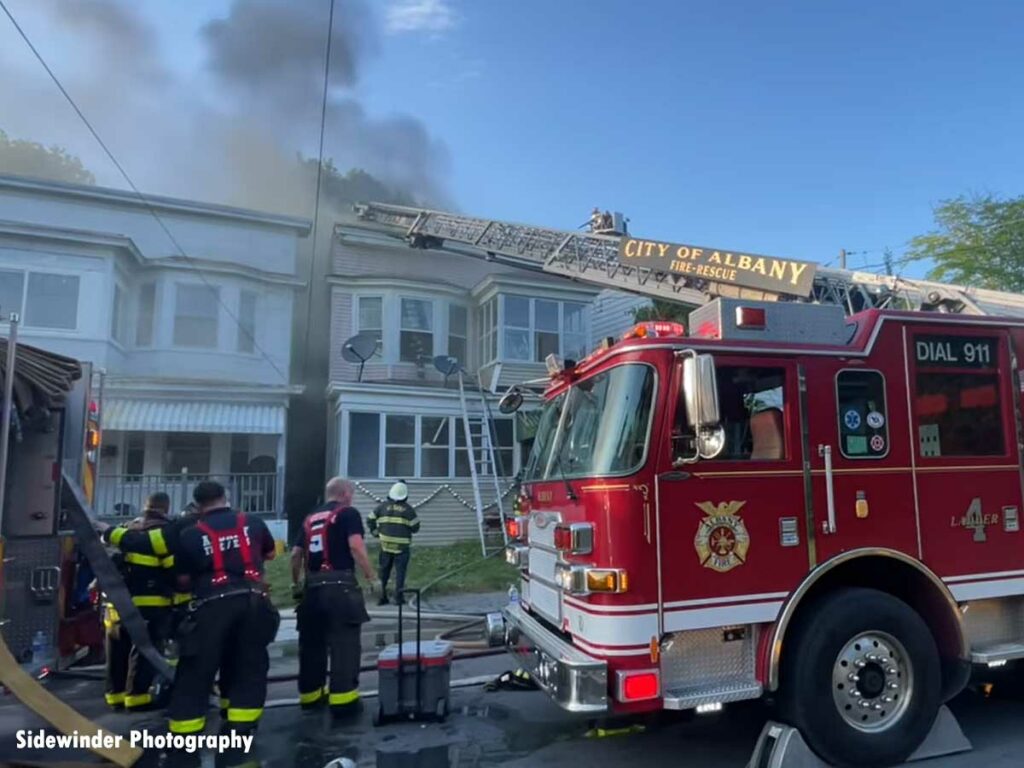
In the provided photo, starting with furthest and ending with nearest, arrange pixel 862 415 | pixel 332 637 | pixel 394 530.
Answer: pixel 394 530
pixel 332 637
pixel 862 415

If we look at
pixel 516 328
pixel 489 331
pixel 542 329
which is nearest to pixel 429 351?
pixel 489 331

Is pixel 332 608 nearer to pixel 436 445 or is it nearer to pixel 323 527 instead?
pixel 323 527

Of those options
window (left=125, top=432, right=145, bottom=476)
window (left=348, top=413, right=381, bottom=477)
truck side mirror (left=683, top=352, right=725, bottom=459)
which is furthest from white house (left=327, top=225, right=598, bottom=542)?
truck side mirror (left=683, top=352, right=725, bottom=459)

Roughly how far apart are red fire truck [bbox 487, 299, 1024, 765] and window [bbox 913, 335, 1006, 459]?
0.01 meters

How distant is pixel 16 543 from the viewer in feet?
17.2

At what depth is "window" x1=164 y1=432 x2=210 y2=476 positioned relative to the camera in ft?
50.7

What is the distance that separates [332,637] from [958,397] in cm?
439

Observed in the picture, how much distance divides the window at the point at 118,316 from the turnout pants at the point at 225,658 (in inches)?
489

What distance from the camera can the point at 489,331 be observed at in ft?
59.8

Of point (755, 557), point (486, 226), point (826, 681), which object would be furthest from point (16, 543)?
point (486, 226)

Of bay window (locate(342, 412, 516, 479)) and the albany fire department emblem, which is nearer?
the albany fire department emblem

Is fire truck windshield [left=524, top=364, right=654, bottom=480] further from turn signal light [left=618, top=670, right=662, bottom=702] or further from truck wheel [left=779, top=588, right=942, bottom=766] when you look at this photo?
truck wheel [left=779, top=588, right=942, bottom=766]

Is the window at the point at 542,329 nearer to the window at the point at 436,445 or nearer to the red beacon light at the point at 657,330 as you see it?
the window at the point at 436,445

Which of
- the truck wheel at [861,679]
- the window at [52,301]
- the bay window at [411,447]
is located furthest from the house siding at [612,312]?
the truck wheel at [861,679]
